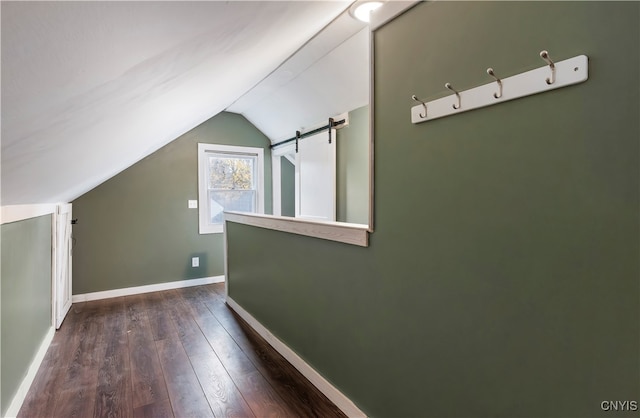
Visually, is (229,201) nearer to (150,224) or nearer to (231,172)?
(231,172)

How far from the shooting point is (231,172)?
4828mm

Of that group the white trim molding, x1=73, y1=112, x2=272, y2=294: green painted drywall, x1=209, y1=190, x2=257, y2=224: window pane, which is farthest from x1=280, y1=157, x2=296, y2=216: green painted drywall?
the white trim molding

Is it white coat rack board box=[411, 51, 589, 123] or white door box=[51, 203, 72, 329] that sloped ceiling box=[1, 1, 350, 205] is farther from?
white door box=[51, 203, 72, 329]

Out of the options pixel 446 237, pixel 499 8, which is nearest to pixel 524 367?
pixel 446 237

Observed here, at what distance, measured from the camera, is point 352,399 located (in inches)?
70.0

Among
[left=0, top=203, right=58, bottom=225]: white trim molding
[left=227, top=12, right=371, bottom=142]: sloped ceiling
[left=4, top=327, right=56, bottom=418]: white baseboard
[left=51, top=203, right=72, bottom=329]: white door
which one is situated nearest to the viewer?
[left=0, top=203, right=58, bottom=225]: white trim molding

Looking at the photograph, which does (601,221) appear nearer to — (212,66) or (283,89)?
(212,66)

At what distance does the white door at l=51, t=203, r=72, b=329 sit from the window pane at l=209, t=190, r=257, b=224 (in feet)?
5.34

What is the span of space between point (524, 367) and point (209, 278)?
165 inches

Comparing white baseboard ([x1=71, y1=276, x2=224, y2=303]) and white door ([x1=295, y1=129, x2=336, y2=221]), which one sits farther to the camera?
white baseboard ([x1=71, y1=276, x2=224, y2=303])

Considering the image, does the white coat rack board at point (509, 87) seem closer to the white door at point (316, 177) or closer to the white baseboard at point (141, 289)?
the white door at point (316, 177)

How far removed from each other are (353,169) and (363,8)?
176 cm

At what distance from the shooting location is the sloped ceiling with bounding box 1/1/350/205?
0.56 meters

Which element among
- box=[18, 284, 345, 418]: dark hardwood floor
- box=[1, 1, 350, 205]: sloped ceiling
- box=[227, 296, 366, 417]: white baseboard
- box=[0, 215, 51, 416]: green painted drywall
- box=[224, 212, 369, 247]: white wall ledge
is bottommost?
box=[18, 284, 345, 418]: dark hardwood floor
